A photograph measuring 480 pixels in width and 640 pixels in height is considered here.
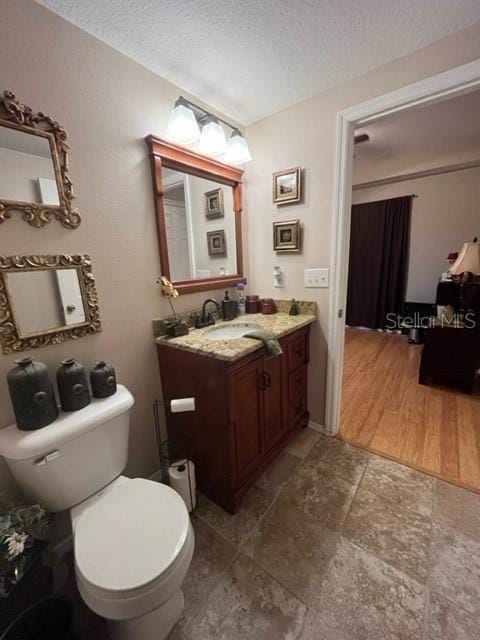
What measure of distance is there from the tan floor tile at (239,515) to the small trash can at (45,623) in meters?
0.66

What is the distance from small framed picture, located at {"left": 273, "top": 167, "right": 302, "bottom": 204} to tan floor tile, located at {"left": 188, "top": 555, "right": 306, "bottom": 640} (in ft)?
6.61

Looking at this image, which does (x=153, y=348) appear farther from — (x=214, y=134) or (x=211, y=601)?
(x=214, y=134)

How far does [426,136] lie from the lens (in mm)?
2648

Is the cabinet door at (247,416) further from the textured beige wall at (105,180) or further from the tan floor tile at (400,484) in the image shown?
the tan floor tile at (400,484)

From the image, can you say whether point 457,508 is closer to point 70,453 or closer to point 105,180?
point 70,453

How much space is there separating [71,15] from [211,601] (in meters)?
2.37

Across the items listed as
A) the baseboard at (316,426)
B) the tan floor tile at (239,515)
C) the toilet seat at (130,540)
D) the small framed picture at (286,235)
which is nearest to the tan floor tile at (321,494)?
the tan floor tile at (239,515)

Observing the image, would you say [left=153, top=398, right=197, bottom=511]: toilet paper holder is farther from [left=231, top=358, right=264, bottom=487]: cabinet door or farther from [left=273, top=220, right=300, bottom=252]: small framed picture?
[left=273, top=220, right=300, bottom=252]: small framed picture

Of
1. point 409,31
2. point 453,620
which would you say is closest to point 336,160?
point 409,31

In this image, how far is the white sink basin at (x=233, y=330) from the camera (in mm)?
1653

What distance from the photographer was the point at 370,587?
3.48 ft

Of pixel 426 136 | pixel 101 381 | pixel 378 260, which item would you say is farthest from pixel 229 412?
pixel 378 260

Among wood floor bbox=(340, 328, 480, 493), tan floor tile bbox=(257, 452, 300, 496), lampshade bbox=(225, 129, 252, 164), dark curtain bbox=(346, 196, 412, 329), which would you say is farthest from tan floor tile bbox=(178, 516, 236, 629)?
dark curtain bbox=(346, 196, 412, 329)

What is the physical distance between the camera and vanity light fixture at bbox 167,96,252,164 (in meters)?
1.34
